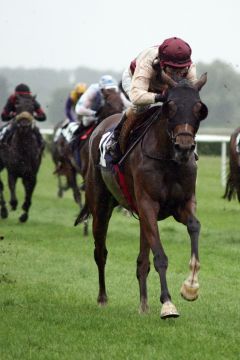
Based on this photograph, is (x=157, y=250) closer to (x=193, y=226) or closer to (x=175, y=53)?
(x=193, y=226)

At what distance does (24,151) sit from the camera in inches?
566

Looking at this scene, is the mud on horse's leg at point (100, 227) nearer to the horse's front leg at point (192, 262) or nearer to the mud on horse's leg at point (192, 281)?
the horse's front leg at point (192, 262)

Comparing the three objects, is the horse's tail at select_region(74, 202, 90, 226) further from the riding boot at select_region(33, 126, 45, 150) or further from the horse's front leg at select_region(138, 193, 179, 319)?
the riding boot at select_region(33, 126, 45, 150)

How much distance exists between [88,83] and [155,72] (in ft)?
229

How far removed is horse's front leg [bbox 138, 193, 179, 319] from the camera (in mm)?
6066

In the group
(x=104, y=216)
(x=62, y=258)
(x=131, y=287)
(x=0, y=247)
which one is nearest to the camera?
(x=104, y=216)

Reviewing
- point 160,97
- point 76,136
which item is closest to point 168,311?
point 160,97

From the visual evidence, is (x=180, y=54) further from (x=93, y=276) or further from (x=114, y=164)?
(x=93, y=276)

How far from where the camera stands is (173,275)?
9.10 m

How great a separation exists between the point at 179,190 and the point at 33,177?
8.48 meters

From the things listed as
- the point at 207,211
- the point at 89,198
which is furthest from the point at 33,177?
the point at 89,198

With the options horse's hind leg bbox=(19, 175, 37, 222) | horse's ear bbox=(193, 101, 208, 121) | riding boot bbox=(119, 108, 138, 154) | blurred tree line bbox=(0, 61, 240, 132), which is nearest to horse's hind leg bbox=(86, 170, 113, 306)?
riding boot bbox=(119, 108, 138, 154)

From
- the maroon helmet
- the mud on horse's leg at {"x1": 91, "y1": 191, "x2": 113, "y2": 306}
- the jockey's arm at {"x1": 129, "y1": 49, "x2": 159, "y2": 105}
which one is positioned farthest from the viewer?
the mud on horse's leg at {"x1": 91, "y1": 191, "x2": 113, "y2": 306}

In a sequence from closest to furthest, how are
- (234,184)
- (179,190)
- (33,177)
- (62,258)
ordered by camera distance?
1. (179,190)
2. (62,258)
3. (234,184)
4. (33,177)
